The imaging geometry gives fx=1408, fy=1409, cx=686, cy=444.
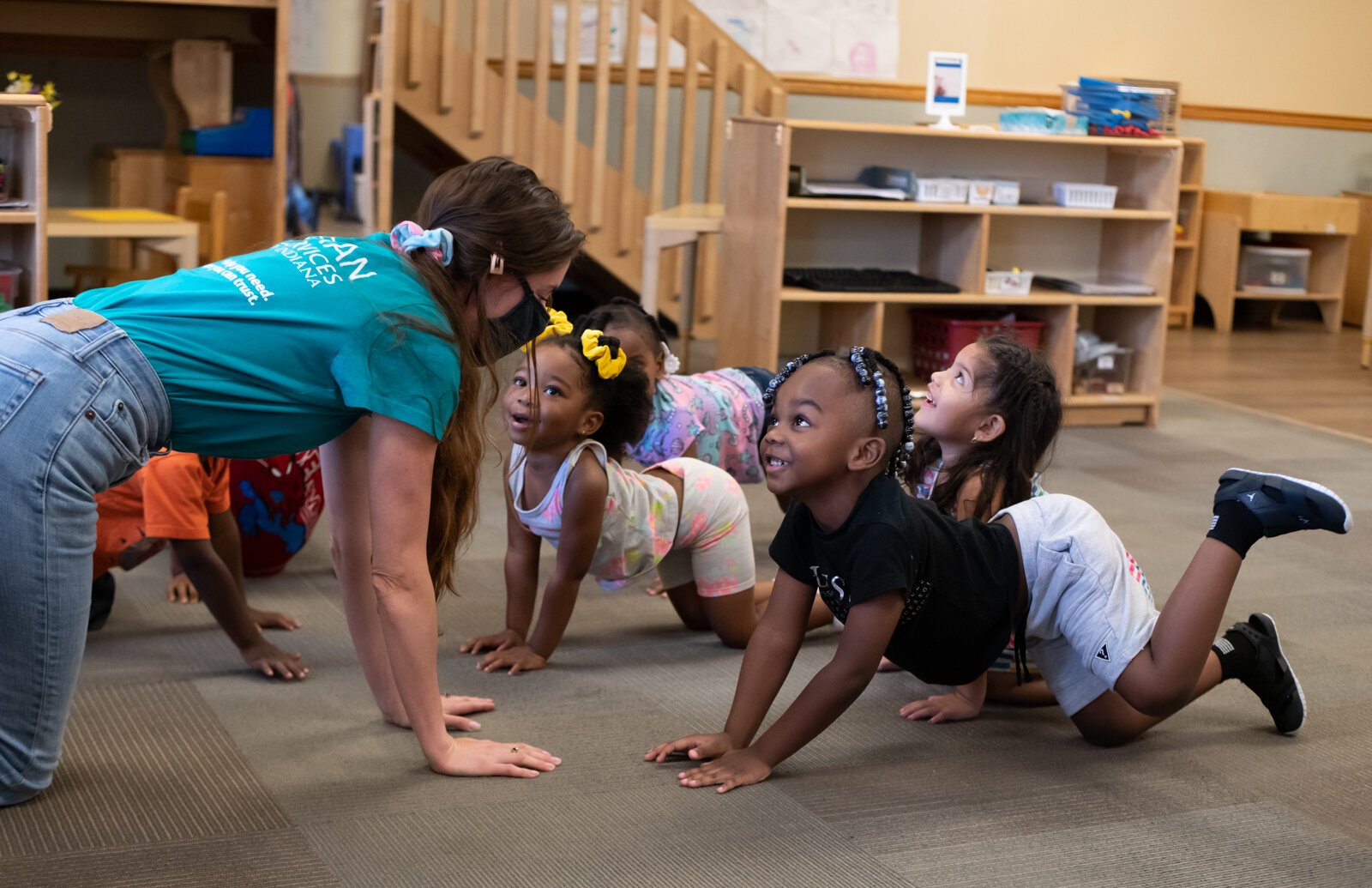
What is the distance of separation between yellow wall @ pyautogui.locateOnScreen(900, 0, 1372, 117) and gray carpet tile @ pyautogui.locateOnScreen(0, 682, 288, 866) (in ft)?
18.2

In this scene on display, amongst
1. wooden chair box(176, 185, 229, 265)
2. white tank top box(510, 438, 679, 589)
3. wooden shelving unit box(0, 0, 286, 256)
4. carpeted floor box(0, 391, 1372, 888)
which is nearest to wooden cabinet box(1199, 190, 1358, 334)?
wooden shelving unit box(0, 0, 286, 256)

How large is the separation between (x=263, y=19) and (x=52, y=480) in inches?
169

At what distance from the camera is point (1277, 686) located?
2.09 metres

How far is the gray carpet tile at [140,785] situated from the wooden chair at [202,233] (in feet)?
9.08

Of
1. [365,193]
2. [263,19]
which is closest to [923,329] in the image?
[365,193]

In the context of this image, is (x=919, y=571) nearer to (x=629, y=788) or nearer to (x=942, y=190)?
(x=629, y=788)

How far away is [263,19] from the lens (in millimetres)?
5387

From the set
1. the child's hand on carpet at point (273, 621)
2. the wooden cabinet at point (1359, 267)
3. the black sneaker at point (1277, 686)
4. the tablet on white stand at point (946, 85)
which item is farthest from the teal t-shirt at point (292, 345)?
the wooden cabinet at point (1359, 267)

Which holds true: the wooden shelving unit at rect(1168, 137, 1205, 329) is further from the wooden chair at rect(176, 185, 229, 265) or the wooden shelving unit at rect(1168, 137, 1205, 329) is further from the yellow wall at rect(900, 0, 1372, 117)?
the wooden chair at rect(176, 185, 229, 265)

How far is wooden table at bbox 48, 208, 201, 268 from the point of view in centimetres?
357

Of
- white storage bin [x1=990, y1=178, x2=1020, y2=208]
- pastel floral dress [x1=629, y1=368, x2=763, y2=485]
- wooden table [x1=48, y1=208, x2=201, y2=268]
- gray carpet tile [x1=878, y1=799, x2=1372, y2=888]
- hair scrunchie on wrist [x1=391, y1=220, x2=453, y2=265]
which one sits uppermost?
white storage bin [x1=990, y1=178, x2=1020, y2=208]

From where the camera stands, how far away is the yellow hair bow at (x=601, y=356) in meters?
2.21

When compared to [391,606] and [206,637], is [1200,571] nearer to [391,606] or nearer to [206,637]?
[391,606]

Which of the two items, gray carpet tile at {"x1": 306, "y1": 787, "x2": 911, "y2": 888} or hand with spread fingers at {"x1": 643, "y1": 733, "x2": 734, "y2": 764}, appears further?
hand with spread fingers at {"x1": 643, "y1": 733, "x2": 734, "y2": 764}
